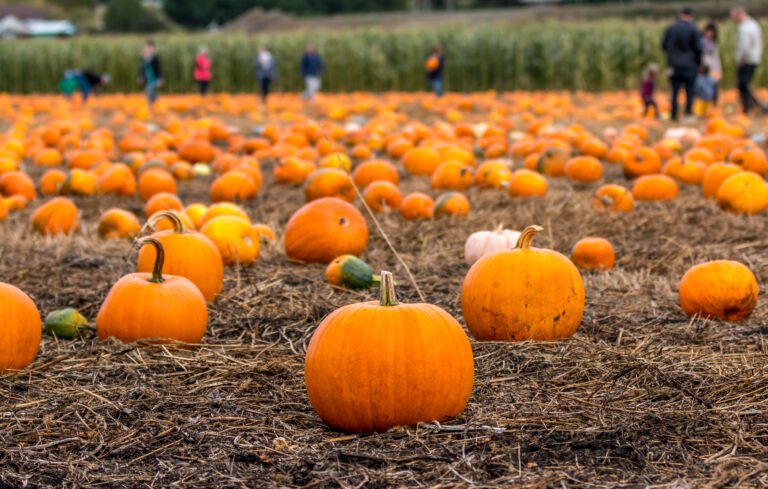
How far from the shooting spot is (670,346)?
4.16 metres

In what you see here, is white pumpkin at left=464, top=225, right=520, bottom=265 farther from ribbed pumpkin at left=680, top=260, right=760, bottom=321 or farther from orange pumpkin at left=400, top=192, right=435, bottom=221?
orange pumpkin at left=400, top=192, right=435, bottom=221

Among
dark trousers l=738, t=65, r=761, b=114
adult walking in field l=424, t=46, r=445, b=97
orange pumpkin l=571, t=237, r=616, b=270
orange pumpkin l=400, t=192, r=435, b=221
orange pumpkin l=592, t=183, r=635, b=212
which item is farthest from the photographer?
adult walking in field l=424, t=46, r=445, b=97

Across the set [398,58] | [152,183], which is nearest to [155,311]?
[152,183]

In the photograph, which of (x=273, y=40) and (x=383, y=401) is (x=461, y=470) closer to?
(x=383, y=401)

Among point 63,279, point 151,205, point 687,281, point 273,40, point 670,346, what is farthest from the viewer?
point 273,40

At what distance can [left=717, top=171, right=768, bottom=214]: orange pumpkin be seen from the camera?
727 cm

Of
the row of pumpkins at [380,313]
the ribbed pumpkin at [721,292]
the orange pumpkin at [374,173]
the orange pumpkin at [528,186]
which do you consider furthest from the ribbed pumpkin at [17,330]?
the orange pumpkin at [374,173]

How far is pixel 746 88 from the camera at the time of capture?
1747 cm

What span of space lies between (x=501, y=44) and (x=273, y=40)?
7162mm

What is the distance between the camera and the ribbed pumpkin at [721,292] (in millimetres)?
4641

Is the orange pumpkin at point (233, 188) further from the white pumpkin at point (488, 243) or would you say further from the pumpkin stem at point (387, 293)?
the pumpkin stem at point (387, 293)

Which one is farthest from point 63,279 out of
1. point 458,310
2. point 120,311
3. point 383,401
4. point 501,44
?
point 501,44

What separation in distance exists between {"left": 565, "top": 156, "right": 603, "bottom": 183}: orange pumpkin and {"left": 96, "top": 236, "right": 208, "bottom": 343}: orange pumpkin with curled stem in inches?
222

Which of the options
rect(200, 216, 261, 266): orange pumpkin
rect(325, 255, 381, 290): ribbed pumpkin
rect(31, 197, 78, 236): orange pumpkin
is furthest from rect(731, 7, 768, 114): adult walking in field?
rect(325, 255, 381, 290): ribbed pumpkin
